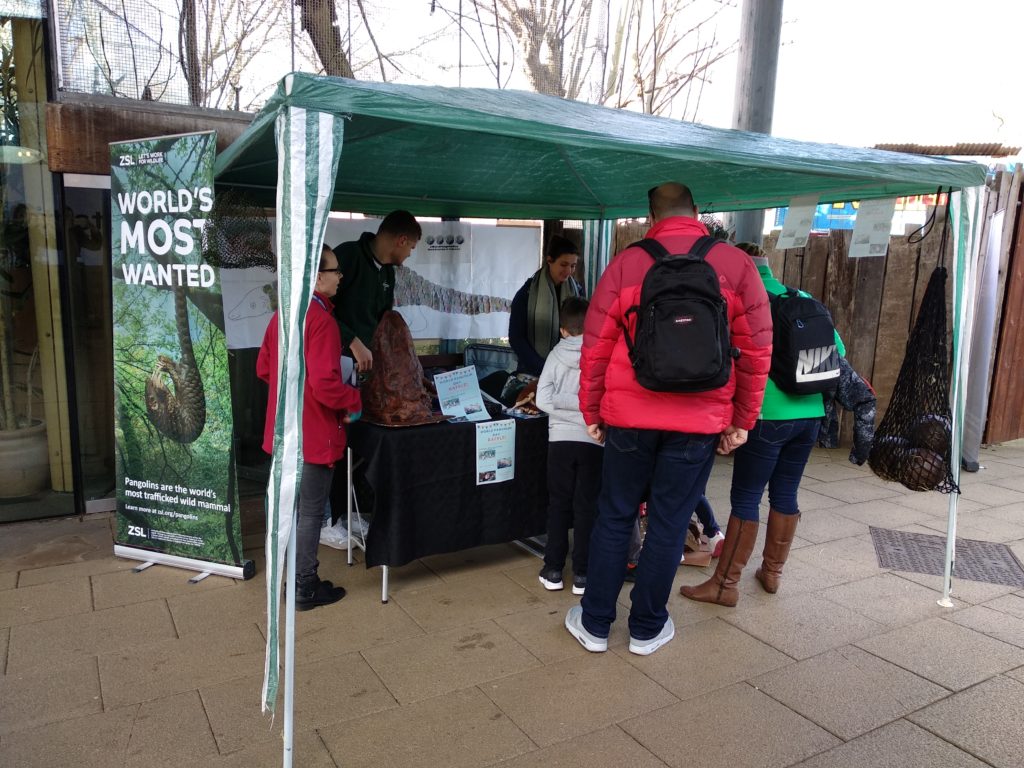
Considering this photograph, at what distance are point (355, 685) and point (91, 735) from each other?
34.8 inches

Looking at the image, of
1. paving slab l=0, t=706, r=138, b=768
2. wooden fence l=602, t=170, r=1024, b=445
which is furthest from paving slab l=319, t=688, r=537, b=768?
wooden fence l=602, t=170, r=1024, b=445

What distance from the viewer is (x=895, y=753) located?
254cm

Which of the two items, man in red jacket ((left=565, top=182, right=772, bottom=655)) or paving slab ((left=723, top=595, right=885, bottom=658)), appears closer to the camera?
man in red jacket ((left=565, top=182, right=772, bottom=655))

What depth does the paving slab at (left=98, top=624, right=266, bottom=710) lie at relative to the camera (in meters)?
2.77

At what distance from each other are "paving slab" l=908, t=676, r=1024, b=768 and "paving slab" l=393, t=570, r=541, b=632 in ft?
5.59

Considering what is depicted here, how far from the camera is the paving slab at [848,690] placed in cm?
274

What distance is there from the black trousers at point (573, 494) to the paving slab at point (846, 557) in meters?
1.46

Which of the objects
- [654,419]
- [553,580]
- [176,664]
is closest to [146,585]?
[176,664]

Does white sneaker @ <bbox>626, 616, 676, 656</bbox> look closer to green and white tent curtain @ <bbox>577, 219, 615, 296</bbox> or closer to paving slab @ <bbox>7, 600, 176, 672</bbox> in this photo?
paving slab @ <bbox>7, 600, 176, 672</bbox>

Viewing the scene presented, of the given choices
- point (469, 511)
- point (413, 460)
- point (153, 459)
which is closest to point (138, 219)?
point (153, 459)

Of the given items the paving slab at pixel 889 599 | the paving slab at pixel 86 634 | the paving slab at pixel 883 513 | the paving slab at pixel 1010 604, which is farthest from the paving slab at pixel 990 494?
the paving slab at pixel 86 634

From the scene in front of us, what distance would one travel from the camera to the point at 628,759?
2.46m

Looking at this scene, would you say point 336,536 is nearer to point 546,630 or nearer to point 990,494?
point 546,630

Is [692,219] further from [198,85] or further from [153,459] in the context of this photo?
[198,85]
